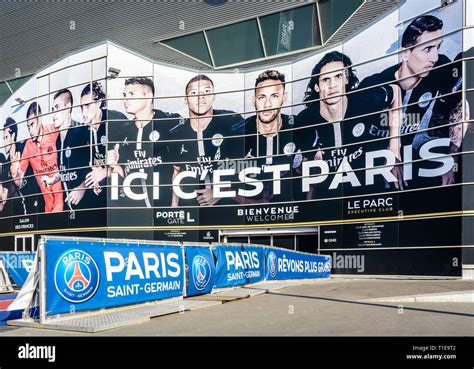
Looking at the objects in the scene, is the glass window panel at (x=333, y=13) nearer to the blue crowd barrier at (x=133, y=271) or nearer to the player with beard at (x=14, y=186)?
the blue crowd barrier at (x=133, y=271)

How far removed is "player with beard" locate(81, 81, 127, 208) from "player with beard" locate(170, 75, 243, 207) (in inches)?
159

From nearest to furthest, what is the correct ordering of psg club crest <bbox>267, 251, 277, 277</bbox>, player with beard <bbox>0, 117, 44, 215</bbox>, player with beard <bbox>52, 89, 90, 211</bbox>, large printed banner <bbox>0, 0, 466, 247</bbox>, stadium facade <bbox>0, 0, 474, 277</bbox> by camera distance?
psg club crest <bbox>267, 251, 277, 277</bbox>
stadium facade <bbox>0, 0, 474, 277</bbox>
large printed banner <bbox>0, 0, 466, 247</bbox>
player with beard <bbox>52, 89, 90, 211</bbox>
player with beard <bbox>0, 117, 44, 215</bbox>

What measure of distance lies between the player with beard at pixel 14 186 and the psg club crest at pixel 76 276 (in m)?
25.8

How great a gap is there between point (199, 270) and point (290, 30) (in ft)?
62.7

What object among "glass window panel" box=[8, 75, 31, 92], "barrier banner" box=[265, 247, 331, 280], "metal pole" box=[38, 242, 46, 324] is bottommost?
"barrier banner" box=[265, 247, 331, 280]

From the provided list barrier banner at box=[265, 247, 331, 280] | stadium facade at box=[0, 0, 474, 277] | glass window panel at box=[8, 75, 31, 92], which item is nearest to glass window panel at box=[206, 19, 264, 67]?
stadium facade at box=[0, 0, 474, 277]

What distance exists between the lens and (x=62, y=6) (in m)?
36.0

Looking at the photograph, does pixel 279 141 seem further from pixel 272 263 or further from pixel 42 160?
pixel 42 160

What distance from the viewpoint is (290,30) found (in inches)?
1216

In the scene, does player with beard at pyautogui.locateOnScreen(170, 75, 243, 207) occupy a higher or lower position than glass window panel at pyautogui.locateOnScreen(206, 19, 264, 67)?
lower

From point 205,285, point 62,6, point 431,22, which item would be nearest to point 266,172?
point 431,22

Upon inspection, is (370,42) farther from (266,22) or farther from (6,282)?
(6,282)

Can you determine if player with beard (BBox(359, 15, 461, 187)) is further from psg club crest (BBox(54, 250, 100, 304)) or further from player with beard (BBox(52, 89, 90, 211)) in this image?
player with beard (BBox(52, 89, 90, 211))

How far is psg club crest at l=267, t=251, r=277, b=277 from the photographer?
2033 centimetres
